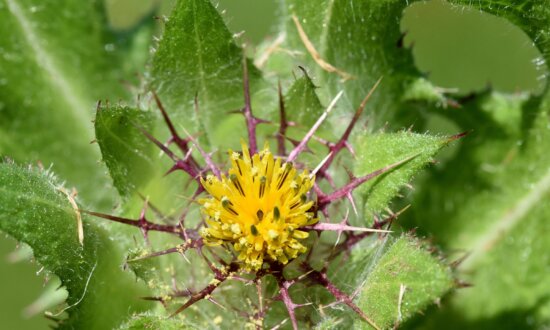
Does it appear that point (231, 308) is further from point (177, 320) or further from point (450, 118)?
point (450, 118)

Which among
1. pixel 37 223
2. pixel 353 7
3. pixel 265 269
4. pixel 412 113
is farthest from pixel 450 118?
pixel 37 223

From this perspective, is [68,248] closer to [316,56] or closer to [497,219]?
[316,56]

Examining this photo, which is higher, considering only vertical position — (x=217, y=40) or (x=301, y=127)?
(x=217, y=40)

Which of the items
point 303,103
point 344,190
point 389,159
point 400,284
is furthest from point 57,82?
point 400,284

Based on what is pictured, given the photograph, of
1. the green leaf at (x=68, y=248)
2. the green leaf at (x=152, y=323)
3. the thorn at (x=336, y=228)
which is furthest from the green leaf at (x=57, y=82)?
the thorn at (x=336, y=228)

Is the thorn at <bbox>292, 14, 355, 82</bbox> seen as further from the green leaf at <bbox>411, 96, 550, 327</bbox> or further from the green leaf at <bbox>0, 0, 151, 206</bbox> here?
the green leaf at <bbox>0, 0, 151, 206</bbox>
